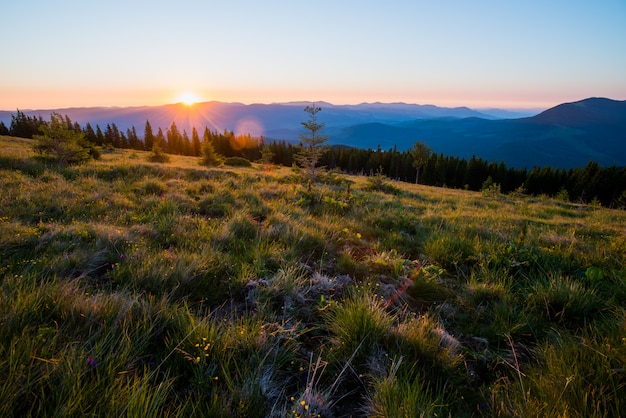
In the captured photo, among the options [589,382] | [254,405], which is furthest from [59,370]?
[589,382]

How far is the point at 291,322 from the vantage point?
2.48m

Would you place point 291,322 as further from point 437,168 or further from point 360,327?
point 437,168

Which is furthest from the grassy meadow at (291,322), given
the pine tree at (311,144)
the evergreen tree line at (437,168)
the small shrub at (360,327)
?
the evergreen tree line at (437,168)

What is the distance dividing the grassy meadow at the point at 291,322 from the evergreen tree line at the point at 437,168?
2370 inches

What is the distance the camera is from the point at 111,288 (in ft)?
8.58

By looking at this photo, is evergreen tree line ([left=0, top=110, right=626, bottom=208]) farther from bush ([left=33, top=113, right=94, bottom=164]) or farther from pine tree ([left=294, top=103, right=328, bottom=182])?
pine tree ([left=294, top=103, right=328, bottom=182])

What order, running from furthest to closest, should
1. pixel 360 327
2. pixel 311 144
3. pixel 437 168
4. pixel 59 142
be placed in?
pixel 437 168
pixel 311 144
pixel 59 142
pixel 360 327

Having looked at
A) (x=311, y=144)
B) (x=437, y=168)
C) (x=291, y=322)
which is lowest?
(x=437, y=168)

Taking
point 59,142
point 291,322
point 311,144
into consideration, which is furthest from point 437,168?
point 291,322

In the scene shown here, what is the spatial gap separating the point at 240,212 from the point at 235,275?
7.30ft

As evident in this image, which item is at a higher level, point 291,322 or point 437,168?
point 291,322

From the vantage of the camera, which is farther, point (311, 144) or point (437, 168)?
point (437, 168)

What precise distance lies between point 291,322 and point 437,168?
8283cm

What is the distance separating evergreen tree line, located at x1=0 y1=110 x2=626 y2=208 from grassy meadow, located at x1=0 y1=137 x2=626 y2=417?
60203 millimetres
